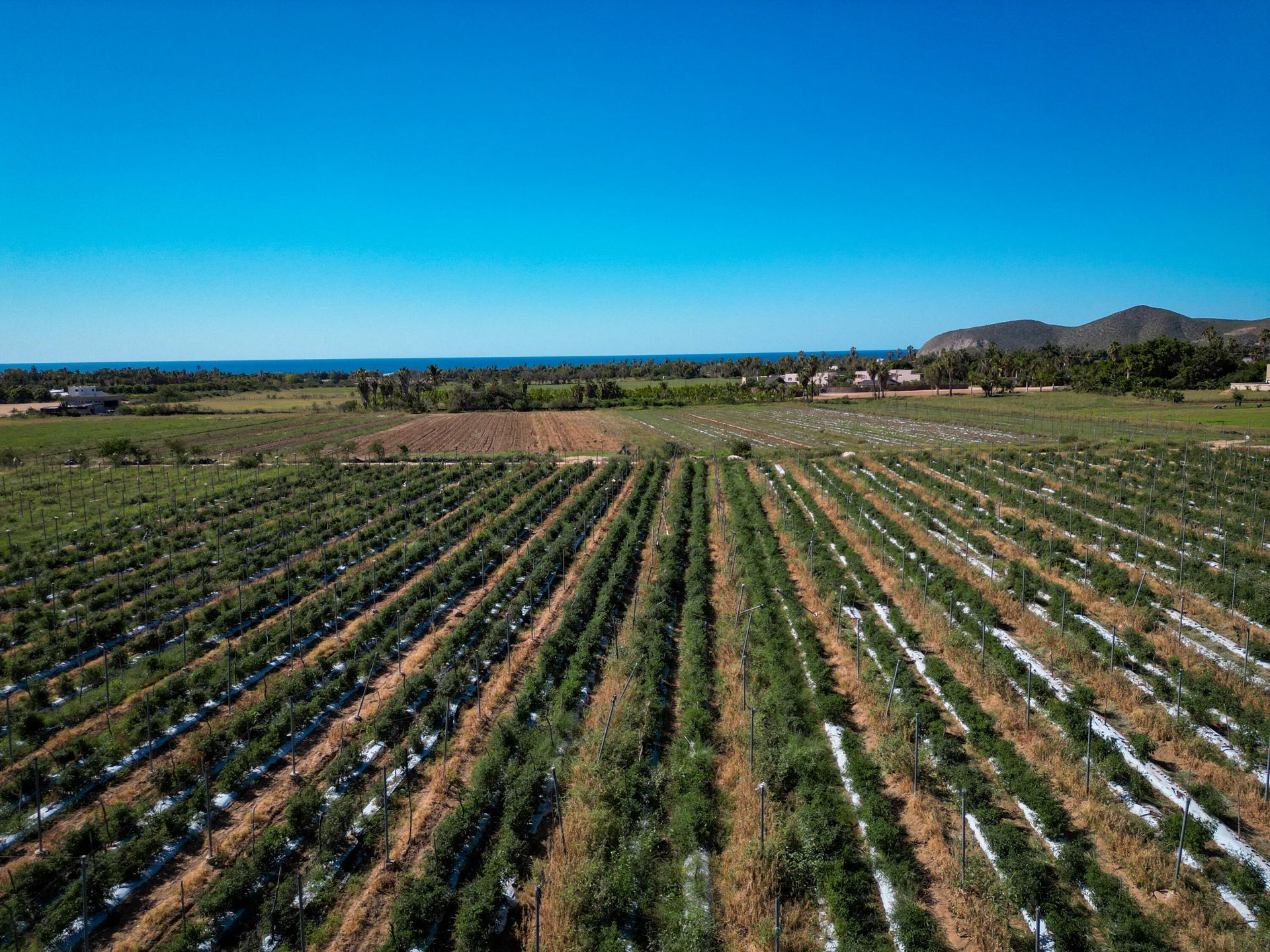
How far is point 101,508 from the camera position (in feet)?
92.8

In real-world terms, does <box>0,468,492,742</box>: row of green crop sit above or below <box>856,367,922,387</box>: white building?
below

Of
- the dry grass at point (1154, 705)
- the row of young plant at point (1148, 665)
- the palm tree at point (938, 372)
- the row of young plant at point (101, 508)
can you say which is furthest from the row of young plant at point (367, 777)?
the palm tree at point (938, 372)

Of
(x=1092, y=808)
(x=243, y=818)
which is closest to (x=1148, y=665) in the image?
(x=1092, y=808)

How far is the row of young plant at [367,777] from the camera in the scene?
7.07 m

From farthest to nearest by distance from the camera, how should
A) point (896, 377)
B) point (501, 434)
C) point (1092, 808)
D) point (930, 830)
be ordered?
point (896, 377) → point (501, 434) → point (1092, 808) → point (930, 830)

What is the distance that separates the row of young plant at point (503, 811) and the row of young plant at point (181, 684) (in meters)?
5.64

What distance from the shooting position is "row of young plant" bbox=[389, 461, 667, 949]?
6789 mm

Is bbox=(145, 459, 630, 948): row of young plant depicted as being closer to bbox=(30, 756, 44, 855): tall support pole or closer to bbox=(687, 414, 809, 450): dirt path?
bbox=(30, 756, 44, 855): tall support pole

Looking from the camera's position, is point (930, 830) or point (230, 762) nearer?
point (930, 830)

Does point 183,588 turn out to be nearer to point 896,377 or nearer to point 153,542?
point 153,542

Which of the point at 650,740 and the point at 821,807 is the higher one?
the point at 821,807

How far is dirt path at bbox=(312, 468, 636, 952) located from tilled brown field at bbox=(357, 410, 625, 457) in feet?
112

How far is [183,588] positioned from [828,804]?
17950mm

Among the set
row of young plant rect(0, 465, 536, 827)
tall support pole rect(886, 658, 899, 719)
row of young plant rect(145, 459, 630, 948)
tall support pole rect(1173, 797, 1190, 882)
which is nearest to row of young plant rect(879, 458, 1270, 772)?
tall support pole rect(1173, 797, 1190, 882)
